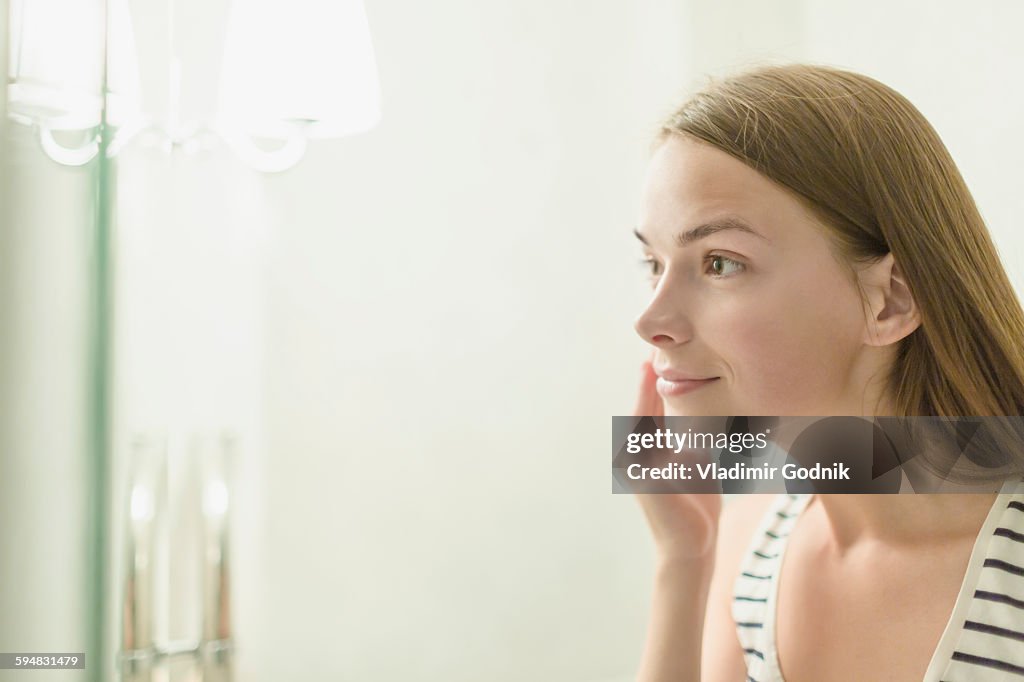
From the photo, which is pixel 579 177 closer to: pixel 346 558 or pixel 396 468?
pixel 396 468

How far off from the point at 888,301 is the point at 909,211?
0.07 m

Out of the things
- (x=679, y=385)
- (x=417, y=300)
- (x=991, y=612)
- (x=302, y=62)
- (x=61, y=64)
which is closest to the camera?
(x=61, y=64)

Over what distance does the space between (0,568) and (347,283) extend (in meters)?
0.76

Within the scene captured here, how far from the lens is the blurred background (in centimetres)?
98

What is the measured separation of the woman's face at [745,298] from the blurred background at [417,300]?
10.3 inches

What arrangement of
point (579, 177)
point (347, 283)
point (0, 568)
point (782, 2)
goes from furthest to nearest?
point (579, 177)
point (347, 283)
point (782, 2)
point (0, 568)

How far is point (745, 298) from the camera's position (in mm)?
658

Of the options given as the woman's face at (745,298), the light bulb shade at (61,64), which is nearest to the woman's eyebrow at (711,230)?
the woman's face at (745,298)

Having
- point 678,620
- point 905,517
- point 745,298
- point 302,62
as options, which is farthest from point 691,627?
point 302,62

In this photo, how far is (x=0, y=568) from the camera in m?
0.47

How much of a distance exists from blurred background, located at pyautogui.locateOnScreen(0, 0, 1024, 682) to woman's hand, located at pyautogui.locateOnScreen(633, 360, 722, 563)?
0.36m

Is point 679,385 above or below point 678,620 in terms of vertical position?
above

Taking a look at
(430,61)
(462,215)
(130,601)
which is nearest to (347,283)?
(462,215)

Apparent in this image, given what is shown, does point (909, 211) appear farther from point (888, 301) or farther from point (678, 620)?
point (678, 620)
